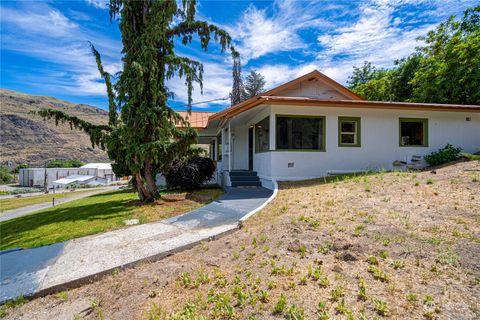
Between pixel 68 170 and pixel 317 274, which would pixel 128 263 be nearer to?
pixel 317 274

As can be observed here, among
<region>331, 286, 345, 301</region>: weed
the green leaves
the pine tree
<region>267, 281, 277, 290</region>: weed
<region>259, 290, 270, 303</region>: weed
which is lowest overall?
<region>259, 290, 270, 303</region>: weed

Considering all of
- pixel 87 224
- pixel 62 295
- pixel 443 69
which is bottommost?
pixel 62 295

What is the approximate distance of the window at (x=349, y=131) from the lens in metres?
10.6

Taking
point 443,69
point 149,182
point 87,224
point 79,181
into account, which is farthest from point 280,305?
point 79,181

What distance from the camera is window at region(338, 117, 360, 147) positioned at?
10586 mm

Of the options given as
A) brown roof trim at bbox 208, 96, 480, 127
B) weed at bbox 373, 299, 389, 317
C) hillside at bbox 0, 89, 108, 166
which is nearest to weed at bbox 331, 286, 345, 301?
weed at bbox 373, 299, 389, 317

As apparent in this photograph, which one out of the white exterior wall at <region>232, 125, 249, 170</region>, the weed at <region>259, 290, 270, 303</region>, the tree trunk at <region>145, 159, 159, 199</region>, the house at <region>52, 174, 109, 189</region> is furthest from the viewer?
the house at <region>52, 174, 109, 189</region>

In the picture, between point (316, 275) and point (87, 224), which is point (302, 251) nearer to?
point (316, 275)

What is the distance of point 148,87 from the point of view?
8.45 metres

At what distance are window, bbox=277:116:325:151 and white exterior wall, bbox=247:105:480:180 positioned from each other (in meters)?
0.22

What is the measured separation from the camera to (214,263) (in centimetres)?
369

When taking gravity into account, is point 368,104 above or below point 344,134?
above

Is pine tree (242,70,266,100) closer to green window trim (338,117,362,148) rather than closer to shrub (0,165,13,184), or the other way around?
green window trim (338,117,362,148)

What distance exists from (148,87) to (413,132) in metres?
11.2
